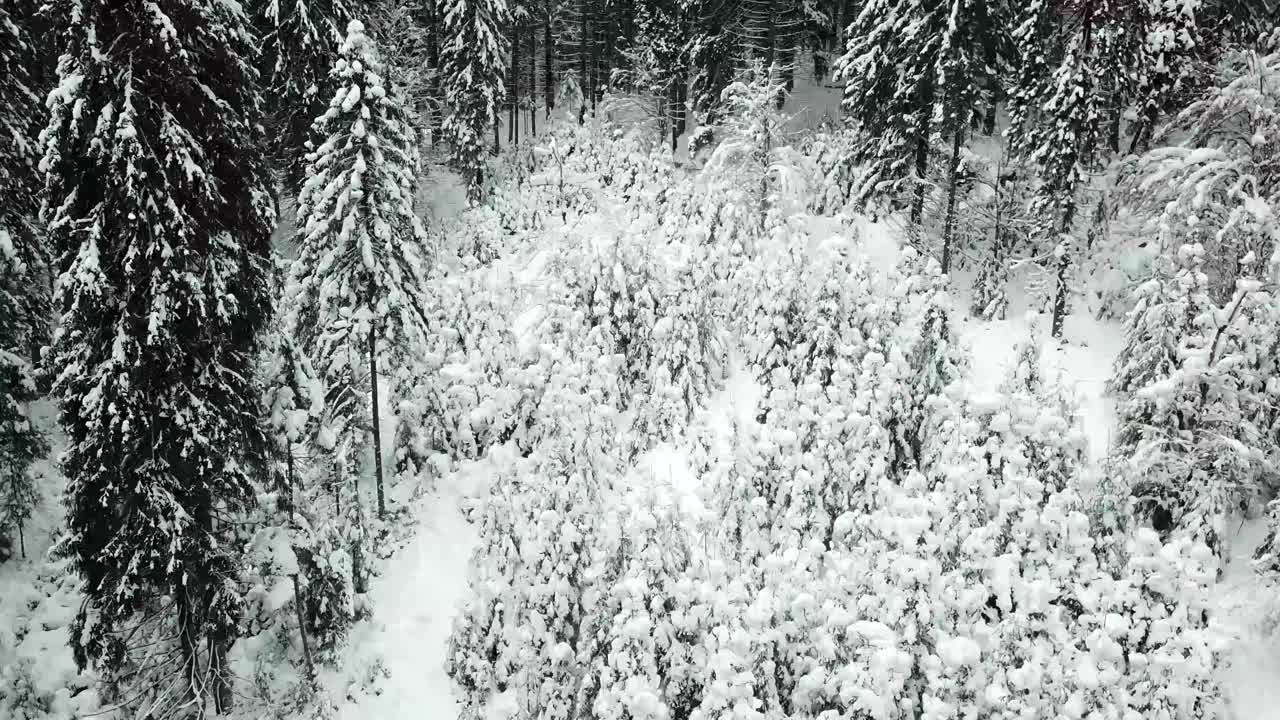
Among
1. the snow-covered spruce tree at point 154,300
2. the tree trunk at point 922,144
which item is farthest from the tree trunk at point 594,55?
the snow-covered spruce tree at point 154,300

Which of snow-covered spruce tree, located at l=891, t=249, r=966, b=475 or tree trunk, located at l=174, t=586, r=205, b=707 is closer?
tree trunk, located at l=174, t=586, r=205, b=707

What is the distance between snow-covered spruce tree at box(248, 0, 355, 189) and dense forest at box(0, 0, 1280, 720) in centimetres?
16

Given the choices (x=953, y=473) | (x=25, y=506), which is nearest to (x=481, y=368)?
(x=25, y=506)

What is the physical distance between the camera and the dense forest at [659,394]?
9.68 m

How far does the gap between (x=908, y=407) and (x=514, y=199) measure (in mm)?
20181

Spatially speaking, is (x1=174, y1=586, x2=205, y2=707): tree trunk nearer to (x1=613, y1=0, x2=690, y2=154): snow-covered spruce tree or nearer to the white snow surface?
the white snow surface

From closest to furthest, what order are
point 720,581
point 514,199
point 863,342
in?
point 720,581 < point 863,342 < point 514,199

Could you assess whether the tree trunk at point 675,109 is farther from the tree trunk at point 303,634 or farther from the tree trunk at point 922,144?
the tree trunk at point 303,634

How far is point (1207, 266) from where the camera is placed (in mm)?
14344

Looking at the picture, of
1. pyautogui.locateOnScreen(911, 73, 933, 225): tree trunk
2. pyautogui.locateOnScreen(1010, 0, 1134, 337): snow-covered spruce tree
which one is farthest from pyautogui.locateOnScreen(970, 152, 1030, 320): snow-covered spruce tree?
pyautogui.locateOnScreen(911, 73, 933, 225): tree trunk

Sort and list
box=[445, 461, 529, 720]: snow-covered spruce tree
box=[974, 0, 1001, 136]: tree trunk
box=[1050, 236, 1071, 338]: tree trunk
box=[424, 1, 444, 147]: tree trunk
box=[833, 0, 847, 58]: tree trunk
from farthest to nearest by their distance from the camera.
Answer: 1. box=[833, 0, 847, 58]: tree trunk
2. box=[424, 1, 444, 147]: tree trunk
3. box=[974, 0, 1001, 136]: tree trunk
4. box=[1050, 236, 1071, 338]: tree trunk
5. box=[445, 461, 529, 720]: snow-covered spruce tree

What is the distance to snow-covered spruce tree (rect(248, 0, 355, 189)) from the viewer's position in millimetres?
20500

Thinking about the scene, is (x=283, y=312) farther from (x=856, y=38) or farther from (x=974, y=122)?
(x=974, y=122)

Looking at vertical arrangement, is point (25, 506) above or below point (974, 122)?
below
